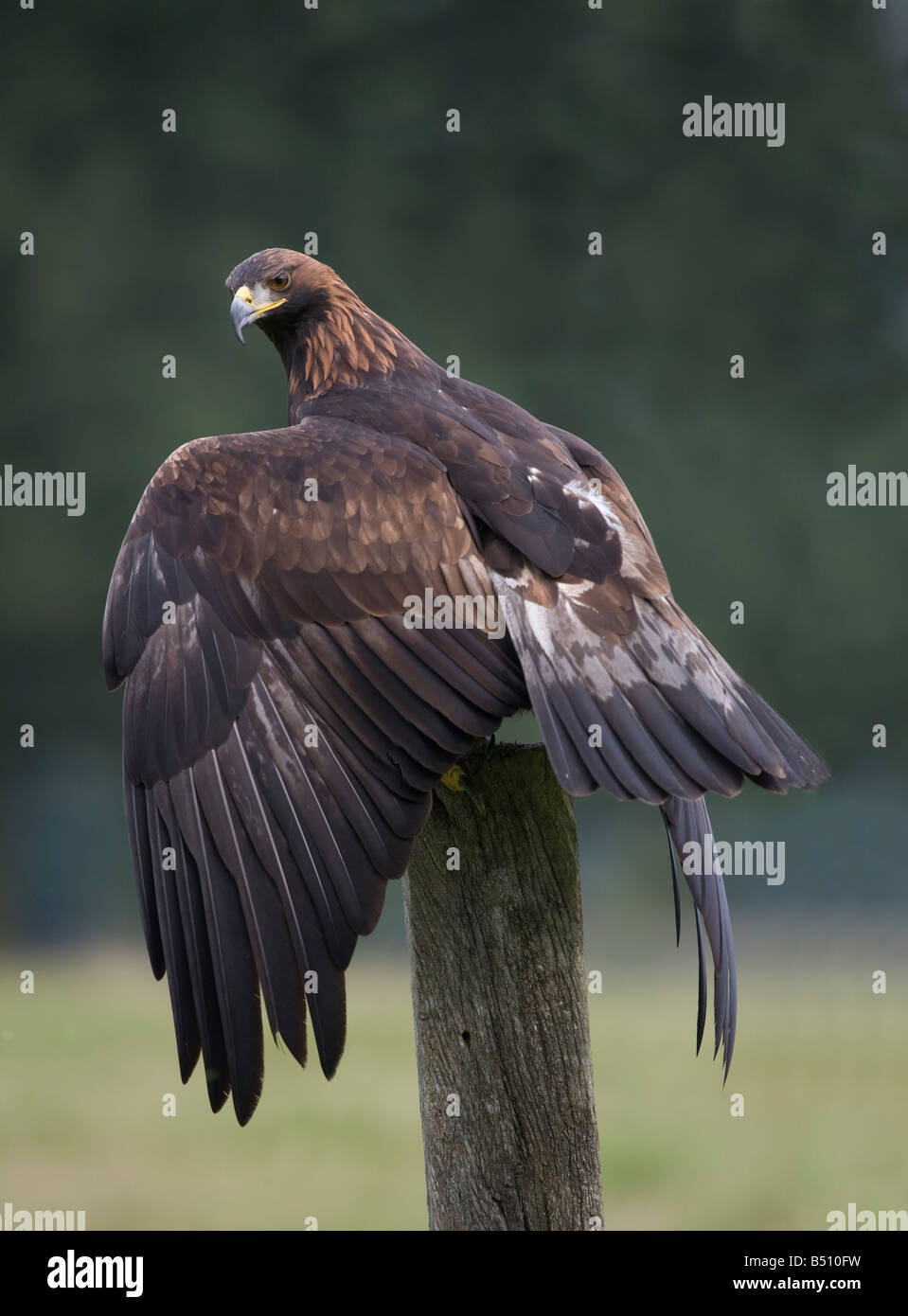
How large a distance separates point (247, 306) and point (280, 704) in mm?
1138

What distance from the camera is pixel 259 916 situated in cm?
206

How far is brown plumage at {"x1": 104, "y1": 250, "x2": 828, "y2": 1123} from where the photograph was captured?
6.71 ft

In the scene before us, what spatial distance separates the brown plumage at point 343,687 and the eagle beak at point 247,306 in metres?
0.53

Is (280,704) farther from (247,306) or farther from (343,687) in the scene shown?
(247,306)

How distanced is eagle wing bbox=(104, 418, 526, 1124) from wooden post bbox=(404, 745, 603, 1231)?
97mm

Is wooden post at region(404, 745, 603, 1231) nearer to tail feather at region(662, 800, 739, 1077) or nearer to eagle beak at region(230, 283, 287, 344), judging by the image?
tail feather at region(662, 800, 739, 1077)

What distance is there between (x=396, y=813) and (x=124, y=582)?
2.17 feet
